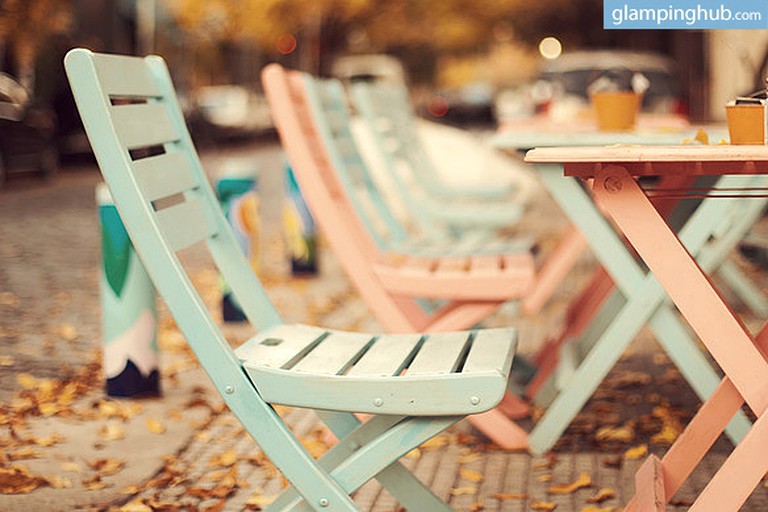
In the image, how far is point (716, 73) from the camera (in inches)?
859

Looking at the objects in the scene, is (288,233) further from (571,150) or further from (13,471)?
(571,150)

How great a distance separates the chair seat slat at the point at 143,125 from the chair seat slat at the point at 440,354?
0.91 metres

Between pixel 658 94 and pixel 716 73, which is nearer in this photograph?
pixel 658 94

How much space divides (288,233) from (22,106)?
953cm

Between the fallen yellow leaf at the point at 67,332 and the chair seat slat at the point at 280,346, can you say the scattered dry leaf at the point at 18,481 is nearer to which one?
the chair seat slat at the point at 280,346

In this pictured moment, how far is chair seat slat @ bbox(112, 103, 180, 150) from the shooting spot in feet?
10.6

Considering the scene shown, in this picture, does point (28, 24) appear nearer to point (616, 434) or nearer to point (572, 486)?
point (616, 434)

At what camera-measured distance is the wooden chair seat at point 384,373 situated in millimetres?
2910

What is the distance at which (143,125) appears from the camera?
3420mm

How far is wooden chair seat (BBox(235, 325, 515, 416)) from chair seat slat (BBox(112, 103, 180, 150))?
0.61m

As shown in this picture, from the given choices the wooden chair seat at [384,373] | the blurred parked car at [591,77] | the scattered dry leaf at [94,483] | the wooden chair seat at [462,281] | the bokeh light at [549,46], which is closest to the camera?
the wooden chair seat at [384,373]

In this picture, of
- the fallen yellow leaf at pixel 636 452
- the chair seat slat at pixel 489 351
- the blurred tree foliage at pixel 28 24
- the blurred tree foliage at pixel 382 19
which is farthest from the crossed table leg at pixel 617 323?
the blurred tree foliage at pixel 382 19

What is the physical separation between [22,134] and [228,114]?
21097 millimetres

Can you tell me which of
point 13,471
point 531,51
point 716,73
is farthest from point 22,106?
point 531,51
